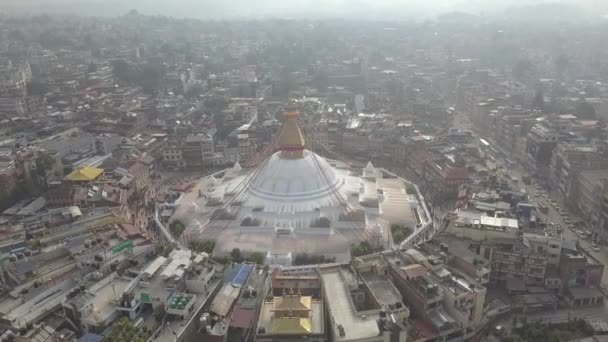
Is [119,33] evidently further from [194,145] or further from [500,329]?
[500,329]

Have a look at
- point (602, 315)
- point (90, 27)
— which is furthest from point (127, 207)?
point (90, 27)

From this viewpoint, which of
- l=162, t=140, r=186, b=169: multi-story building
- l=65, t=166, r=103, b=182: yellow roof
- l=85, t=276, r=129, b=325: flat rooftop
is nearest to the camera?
l=85, t=276, r=129, b=325: flat rooftop

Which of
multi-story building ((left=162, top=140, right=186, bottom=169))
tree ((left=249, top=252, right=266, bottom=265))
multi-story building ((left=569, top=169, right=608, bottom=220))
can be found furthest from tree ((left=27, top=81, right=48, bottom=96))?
multi-story building ((left=569, top=169, right=608, bottom=220))

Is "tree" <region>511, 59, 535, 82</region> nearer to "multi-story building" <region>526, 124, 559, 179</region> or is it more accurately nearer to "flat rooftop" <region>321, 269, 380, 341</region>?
"multi-story building" <region>526, 124, 559, 179</region>

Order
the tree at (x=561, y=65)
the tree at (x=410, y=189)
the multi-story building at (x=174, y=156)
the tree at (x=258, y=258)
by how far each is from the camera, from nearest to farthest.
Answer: the tree at (x=258, y=258) → the tree at (x=410, y=189) → the multi-story building at (x=174, y=156) → the tree at (x=561, y=65)

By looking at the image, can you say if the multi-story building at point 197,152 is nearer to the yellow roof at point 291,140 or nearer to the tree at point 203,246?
the yellow roof at point 291,140

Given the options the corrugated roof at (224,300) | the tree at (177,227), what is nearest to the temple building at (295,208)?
the tree at (177,227)
